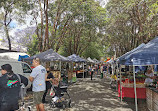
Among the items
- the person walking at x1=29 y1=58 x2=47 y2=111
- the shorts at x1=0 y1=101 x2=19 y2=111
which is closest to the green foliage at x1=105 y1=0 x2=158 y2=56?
the person walking at x1=29 y1=58 x2=47 y2=111

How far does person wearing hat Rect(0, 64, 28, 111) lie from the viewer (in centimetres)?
324

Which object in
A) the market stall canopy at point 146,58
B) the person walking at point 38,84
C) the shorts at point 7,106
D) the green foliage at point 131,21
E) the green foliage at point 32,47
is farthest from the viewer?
the green foliage at point 32,47

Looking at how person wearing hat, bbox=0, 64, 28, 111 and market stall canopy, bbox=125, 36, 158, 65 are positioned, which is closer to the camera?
person wearing hat, bbox=0, 64, 28, 111

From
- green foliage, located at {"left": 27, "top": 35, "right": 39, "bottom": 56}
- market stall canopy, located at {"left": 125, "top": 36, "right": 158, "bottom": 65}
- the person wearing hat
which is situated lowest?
the person wearing hat

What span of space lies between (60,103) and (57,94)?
1.35ft

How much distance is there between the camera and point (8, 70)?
137 inches

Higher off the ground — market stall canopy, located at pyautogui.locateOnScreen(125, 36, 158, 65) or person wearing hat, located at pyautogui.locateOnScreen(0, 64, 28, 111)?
market stall canopy, located at pyautogui.locateOnScreen(125, 36, 158, 65)

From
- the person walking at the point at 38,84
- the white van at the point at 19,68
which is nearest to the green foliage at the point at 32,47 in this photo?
the white van at the point at 19,68

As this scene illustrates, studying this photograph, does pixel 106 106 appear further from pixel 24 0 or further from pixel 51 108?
pixel 24 0

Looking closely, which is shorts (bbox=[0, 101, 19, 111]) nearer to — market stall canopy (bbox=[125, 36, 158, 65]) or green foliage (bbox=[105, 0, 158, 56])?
market stall canopy (bbox=[125, 36, 158, 65])

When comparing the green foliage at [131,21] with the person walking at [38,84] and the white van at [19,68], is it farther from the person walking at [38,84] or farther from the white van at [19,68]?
the person walking at [38,84]

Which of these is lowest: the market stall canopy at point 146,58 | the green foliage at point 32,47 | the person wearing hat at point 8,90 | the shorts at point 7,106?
the shorts at point 7,106

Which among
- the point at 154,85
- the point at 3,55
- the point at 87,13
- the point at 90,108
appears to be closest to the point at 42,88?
the point at 90,108

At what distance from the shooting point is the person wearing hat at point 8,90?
127 inches
